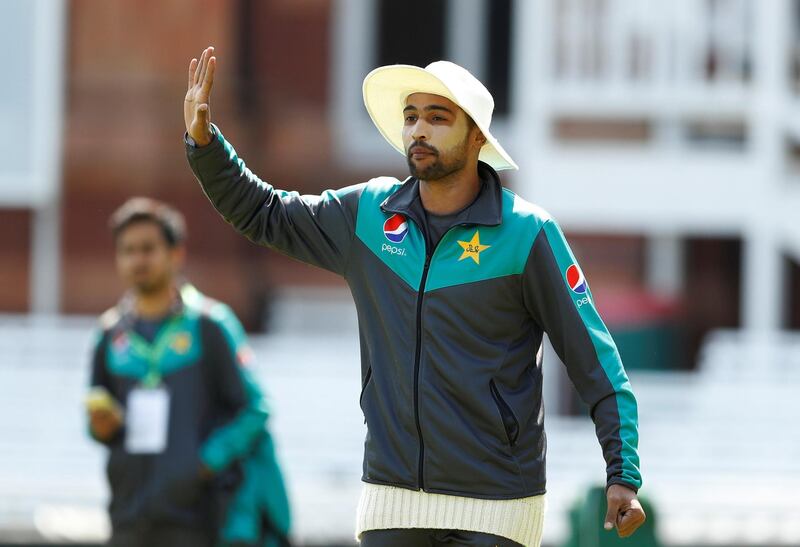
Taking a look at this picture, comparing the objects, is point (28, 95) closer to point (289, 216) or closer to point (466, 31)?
point (466, 31)

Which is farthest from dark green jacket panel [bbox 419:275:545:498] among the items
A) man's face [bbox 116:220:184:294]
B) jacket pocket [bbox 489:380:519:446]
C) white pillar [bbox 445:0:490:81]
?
white pillar [bbox 445:0:490:81]

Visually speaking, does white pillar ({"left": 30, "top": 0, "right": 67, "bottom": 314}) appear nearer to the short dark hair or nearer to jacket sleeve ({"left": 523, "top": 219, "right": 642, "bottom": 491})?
the short dark hair

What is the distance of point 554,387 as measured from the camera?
38.2 ft

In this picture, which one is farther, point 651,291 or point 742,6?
point 651,291

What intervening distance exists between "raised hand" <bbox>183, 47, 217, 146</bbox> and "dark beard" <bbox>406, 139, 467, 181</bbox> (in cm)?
55

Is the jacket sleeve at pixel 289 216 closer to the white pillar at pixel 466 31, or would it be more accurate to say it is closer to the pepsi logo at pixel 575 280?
the pepsi logo at pixel 575 280

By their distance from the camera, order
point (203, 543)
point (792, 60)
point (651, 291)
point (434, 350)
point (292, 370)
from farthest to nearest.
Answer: point (651, 291), point (792, 60), point (292, 370), point (203, 543), point (434, 350)

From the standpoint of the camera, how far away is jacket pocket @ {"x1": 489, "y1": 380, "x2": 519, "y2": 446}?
459 cm

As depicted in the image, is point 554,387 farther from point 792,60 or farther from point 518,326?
point 518,326

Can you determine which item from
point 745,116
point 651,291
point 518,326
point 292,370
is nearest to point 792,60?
point 745,116

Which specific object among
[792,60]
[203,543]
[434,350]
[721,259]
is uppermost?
[792,60]

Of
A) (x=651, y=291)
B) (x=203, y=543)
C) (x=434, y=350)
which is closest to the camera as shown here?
(x=434, y=350)

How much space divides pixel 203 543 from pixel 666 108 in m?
5.70

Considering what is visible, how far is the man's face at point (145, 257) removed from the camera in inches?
282
